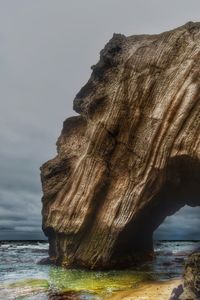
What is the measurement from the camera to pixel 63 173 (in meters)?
46.0

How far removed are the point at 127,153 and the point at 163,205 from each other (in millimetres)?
8374

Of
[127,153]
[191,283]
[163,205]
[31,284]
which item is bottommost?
[31,284]

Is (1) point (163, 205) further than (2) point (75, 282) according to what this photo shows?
Yes

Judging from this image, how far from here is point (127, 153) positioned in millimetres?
41219

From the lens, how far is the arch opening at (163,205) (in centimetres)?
3838

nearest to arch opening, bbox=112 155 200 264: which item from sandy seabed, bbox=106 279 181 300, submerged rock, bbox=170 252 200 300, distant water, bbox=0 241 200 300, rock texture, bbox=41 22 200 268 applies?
rock texture, bbox=41 22 200 268

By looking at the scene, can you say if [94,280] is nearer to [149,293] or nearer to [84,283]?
[84,283]

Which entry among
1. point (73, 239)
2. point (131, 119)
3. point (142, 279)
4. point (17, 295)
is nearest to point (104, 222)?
point (73, 239)

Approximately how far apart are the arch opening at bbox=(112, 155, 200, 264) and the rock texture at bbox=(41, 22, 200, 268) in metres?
0.12

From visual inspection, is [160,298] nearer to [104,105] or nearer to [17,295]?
[17,295]

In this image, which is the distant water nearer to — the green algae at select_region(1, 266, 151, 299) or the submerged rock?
the green algae at select_region(1, 266, 151, 299)

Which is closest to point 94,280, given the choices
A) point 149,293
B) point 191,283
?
point 149,293

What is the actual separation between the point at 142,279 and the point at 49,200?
15426 millimetres

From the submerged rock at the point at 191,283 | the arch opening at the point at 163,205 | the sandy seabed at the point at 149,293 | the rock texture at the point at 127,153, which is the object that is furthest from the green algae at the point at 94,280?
the submerged rock at the point at 191,283
